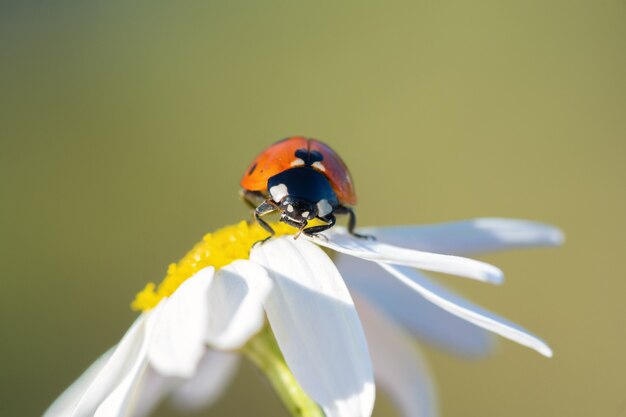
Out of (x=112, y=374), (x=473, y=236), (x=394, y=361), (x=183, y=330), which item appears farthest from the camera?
(x=394, y=361)

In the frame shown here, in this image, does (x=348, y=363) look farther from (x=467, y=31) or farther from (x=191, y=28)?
(x=191, y=28)

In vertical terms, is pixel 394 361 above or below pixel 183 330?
below

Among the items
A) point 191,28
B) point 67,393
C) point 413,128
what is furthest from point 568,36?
point 67,393

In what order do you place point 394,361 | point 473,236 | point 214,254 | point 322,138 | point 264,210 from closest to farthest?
1. point 214,254
2. point 264,210
3. point 473,236
4. point 394,361
5. point 322,138

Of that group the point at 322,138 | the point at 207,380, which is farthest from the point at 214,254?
the point at 322,138

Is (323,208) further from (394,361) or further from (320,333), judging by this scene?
(394,361)

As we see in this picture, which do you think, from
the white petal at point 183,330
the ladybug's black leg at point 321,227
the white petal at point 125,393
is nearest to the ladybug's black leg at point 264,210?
the ladybug's black leg at point 321,227

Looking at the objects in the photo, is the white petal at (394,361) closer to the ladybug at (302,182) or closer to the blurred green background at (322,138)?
the ladybug at (302,182)
